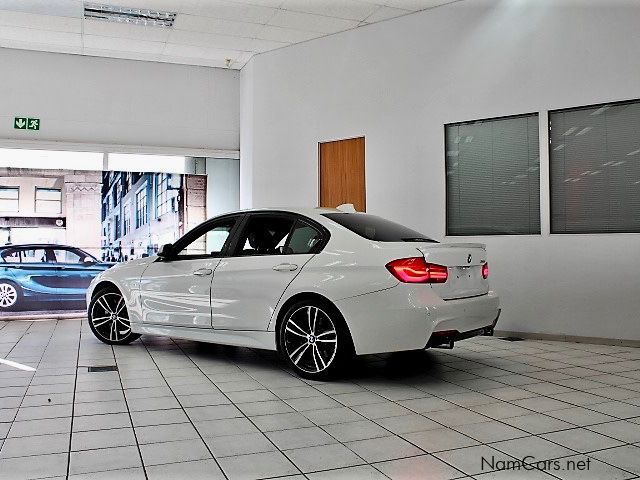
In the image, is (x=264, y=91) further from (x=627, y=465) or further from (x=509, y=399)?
(x=627, y=465)

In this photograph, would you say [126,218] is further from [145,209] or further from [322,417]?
[322,417]

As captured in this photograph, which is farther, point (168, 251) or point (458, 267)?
point (168, 251)

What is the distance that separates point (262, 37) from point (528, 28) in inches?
135

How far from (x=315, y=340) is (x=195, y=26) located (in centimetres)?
512

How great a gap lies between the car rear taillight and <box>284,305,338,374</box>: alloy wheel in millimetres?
Answer: 593

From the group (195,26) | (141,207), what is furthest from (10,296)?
(195,26)

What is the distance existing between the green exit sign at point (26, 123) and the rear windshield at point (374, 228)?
18.8 ft

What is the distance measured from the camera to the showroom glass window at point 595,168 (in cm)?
604

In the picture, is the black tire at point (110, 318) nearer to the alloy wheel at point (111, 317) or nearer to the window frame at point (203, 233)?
the alloy wheel at point (111, 317)

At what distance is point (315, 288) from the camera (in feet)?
14.2

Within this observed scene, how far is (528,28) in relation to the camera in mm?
6625

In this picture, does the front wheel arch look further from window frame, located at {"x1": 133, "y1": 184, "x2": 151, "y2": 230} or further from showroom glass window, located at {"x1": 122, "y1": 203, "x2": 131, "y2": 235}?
window frame, located at {"x1": 133, "y1": 184, "x2": 151, "y2": 230}

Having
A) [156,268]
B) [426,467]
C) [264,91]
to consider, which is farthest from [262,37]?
[426,467]

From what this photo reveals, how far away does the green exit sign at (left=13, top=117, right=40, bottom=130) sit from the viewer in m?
8.54
